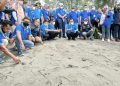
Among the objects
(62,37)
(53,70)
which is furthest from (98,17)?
(53,70)

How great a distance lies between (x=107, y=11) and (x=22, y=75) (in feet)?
24.8

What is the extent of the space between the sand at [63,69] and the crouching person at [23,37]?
28 cm

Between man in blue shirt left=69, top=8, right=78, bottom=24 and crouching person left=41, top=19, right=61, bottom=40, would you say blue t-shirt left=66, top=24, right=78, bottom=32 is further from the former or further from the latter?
man in blue shirt left=69, top=8, right=78, bottom=24

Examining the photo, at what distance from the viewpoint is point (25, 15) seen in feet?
36.7

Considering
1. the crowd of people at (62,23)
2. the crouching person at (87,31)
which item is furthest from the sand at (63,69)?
the crouching person at (87,31)

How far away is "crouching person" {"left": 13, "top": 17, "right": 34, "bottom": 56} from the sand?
0.91 feet

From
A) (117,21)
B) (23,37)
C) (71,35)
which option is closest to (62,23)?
(71,35)

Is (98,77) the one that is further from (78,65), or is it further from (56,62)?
(56,62)

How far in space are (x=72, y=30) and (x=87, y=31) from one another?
35.2 inches

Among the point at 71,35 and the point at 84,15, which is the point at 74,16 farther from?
the point at 71,35

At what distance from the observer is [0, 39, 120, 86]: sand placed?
6.32m

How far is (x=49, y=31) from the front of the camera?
40.7ft

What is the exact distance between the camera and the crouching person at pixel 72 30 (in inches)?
511

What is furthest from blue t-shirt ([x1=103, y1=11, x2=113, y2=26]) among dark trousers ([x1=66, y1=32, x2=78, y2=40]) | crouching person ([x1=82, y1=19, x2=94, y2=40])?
dark trousers ([x1=66, y1=32, x2=78, y2=40])
